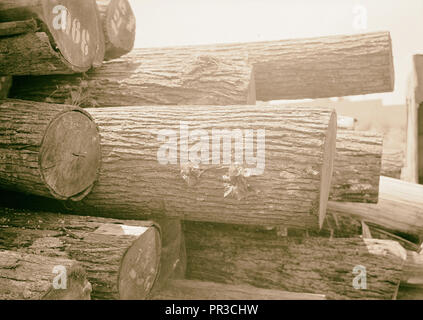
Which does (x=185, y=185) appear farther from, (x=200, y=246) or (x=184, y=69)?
(x=184, y=69)

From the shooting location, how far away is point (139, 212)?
2.33 metres

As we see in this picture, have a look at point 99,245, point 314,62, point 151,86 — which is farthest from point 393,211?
point 99,245

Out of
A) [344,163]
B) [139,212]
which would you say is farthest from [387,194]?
[139,212]

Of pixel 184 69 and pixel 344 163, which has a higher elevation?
pixel 184 69

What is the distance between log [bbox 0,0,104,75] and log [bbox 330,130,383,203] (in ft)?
6.56

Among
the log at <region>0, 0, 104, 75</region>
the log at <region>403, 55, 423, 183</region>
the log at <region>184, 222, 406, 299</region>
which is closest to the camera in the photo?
the log at <region>0, 0, 104, 75</region>

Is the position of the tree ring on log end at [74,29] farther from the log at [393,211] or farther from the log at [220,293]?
the log at [393,211]

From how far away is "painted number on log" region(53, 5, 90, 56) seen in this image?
7.20 feet

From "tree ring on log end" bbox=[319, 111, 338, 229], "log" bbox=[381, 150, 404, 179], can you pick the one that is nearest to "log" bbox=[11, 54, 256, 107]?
"tree ring on log end" bbox=[319, 111, 338, 229]

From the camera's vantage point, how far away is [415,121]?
410 centimetres

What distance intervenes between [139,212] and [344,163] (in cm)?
150

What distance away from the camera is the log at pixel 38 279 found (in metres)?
1.51

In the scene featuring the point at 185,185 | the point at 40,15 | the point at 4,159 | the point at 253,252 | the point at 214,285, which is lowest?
the point at 214,285

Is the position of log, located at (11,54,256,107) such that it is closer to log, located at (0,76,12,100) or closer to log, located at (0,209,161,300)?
log, located at (0,76,12,100)
